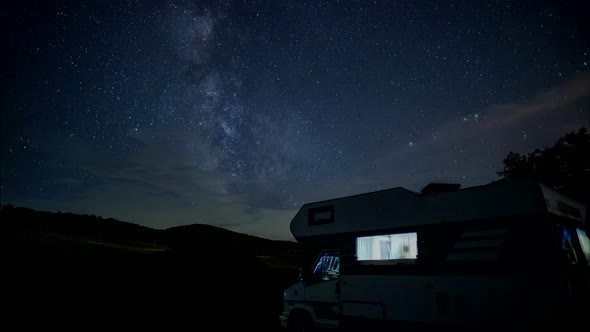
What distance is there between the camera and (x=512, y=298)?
5.60 m

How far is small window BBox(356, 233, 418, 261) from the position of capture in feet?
22.8

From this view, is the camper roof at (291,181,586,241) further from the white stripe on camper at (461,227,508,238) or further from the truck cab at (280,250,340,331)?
the truck cab at (280,250,340,331)

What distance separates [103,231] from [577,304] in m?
94.9

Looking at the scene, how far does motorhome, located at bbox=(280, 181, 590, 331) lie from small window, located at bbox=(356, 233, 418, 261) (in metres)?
0.02

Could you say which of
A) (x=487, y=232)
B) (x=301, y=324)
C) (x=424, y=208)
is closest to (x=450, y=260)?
(x=487, y=232)

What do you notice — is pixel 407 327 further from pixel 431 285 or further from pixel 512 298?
pixel 512 298

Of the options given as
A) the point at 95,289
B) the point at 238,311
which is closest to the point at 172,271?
the point at 95,289

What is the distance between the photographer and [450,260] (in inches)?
250

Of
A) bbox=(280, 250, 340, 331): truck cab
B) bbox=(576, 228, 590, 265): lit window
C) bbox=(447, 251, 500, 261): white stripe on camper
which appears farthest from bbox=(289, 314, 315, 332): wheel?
bbox=(576, 228, 590, 265): lit window

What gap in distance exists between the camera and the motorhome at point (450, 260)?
214 inches

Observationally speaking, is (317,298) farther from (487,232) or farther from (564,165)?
(564,165)

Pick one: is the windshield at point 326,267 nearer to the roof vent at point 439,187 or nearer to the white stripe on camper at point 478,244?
the roof vent at point 439,187

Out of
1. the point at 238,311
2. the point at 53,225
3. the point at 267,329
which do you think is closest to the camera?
the point at 267,329

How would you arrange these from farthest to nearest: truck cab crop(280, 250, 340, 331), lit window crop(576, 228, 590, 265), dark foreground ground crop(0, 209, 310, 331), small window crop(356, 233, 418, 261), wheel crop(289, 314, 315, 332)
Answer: dark foreground ground crop(0, 209, 310, 331)
wheel crop(289, 314, 315, 332)
truck cab crop(280, 250, 340, 331)
small window crop(356, 233, 418, 261)
lit window crop(576, 228, 590, 265)
